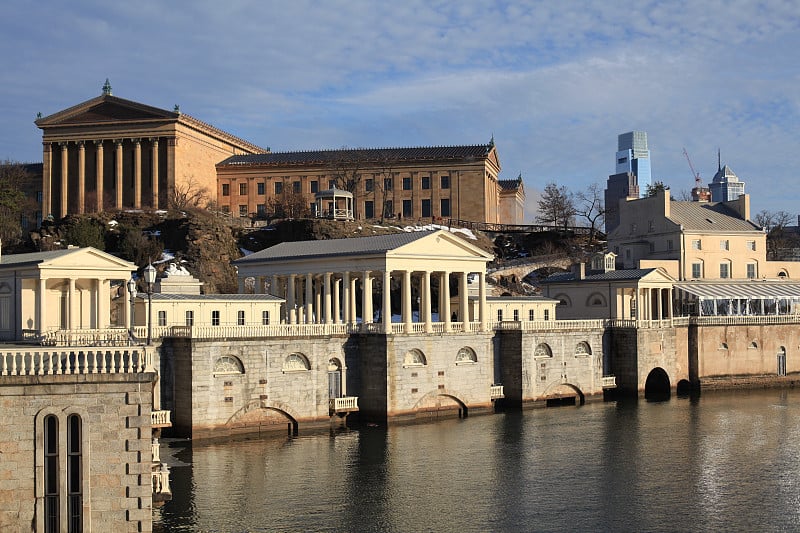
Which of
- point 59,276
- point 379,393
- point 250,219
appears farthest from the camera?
point 250,219

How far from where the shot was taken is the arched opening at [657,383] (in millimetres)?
83562

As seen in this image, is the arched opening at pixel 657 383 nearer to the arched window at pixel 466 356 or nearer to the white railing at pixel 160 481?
the arched window at pixel 466 356

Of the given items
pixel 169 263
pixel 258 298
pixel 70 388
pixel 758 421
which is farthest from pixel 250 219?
pixel 70 388

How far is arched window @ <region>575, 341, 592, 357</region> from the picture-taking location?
7831cm

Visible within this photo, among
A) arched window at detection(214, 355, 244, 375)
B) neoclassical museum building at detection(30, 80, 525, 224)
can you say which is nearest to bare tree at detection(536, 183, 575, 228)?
neoclassical museum building at detection(30, 80, 525, 224)

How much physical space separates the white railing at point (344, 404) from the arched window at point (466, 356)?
816cm

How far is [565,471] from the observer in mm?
51594

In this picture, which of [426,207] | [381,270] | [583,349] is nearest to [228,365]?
[381,270]

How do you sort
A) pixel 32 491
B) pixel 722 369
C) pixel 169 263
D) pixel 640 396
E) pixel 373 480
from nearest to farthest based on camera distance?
pixel 32 491 < pixel 373 480 < pixel 640 396 < pixel 722 369 < pixel 169 263

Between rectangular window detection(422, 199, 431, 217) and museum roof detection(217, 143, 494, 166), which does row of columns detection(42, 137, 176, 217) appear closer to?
museum roof detection(217, 143, 494, 166)

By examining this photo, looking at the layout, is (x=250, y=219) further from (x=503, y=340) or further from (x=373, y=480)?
(x=373, y=480)

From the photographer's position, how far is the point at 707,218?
335ft

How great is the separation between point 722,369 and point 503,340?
76.9ft

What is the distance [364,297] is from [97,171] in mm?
74737
